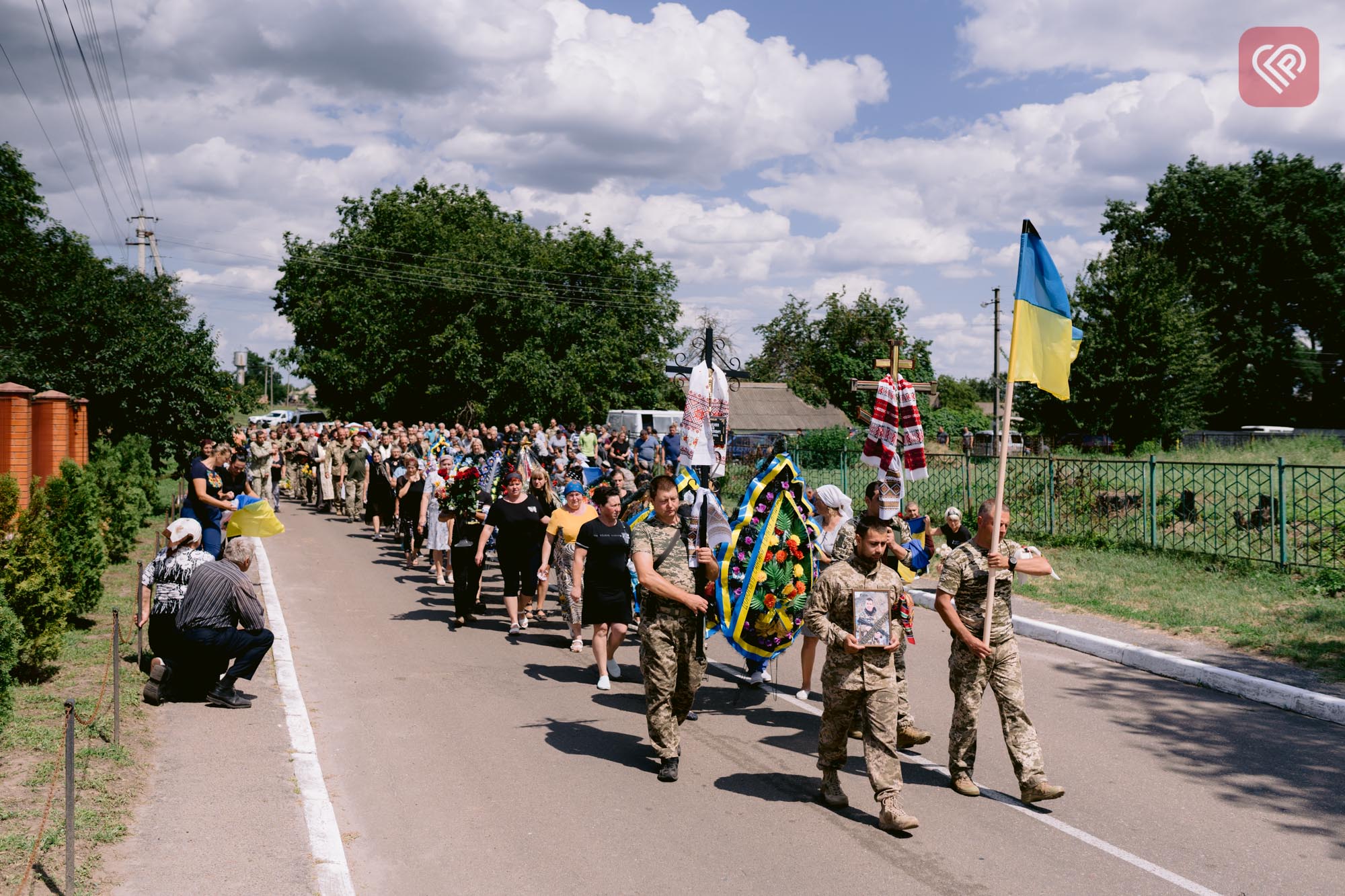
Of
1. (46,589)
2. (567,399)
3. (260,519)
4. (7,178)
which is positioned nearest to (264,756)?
(46,589)

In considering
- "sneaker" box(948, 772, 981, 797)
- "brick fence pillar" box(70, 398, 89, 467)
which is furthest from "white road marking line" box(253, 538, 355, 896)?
"brick fence pillar" box(70, 398, 89, 467)

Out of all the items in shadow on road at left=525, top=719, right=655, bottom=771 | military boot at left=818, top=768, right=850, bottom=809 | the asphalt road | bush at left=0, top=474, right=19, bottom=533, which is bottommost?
shadow on road at left=525, top=719, right=655, bottom=771

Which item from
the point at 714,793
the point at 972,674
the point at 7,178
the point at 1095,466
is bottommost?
the point at 714,793

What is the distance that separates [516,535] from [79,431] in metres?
12.1

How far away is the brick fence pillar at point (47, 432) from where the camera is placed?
16516 mm

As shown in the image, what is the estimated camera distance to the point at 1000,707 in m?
6.31

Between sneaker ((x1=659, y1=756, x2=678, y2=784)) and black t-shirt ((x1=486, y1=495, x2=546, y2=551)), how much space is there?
479cm

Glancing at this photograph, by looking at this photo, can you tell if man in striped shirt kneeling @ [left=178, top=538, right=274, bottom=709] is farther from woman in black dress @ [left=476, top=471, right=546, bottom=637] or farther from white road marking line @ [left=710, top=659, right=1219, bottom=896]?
white road marking line @ [left=710, top=659, right=1219, bottom=896]

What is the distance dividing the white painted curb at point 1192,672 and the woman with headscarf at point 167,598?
8.38 meters

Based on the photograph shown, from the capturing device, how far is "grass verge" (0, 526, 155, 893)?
5008 mm

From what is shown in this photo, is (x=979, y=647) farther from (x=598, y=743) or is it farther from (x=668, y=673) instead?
(x=598, y=743)

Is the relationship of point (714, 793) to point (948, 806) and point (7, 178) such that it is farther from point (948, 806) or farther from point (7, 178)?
point (7, 178)

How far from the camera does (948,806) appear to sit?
6.25 metres

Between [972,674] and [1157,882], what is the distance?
5.16ft
